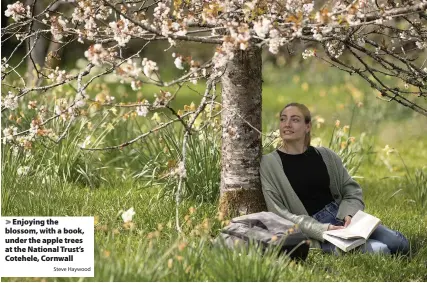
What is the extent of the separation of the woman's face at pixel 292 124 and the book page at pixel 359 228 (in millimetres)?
695

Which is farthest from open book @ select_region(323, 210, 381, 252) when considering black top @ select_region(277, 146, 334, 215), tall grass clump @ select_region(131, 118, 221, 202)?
tall grass clump @ select_region(131, 118, 221, 202)

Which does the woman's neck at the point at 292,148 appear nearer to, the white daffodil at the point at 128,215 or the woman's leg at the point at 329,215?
the woman's leg at the point at 329,215

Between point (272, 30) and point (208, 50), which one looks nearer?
point (272, 30)

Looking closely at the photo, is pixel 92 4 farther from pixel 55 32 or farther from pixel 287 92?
pixel 287 92

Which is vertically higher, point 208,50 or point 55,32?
point 208,50

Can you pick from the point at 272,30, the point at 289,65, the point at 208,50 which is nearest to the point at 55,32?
the point at 272,30

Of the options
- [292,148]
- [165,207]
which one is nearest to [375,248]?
[292,148]

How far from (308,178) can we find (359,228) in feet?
1.72

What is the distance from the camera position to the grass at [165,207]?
400cm

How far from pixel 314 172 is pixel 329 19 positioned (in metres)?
1.73

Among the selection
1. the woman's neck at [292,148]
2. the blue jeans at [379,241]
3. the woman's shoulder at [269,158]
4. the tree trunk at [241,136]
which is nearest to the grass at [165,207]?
the blue jeans at [379,241]

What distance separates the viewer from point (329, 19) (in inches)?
151

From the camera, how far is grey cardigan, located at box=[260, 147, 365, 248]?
5062 millimetres

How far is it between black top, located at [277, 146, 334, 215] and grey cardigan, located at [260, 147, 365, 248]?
5 centimetres
